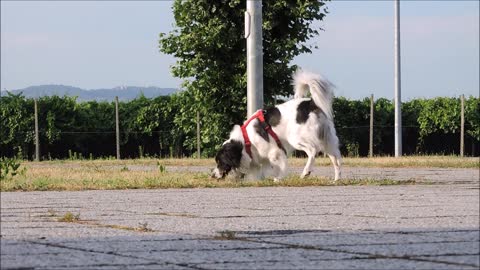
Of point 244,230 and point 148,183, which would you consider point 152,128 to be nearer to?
point 148,183

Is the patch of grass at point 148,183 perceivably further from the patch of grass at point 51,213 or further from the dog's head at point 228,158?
the patch of grass at point 51,213

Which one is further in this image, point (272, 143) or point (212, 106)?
point (212, 106)

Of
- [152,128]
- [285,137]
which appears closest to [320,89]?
[285,137]

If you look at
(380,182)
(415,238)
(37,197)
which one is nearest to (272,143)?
(380,182)

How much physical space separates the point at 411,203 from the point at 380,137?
20.7 meters

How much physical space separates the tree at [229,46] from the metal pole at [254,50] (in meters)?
7.89

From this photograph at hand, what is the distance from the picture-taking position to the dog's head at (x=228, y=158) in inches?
645

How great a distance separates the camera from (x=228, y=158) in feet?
54.0

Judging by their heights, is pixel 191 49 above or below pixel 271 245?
above

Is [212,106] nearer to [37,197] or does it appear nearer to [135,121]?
[135,121]

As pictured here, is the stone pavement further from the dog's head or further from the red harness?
the dog's head

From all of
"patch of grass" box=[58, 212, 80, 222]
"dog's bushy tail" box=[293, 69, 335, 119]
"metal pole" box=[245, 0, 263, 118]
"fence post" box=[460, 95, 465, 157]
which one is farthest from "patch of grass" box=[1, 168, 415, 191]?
"fence post" box=[460, 95, 465, 157]

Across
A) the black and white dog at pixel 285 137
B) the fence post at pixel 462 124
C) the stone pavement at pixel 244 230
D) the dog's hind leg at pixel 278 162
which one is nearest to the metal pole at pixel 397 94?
the fence post at pixel 462 124

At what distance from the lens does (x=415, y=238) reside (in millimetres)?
8531
